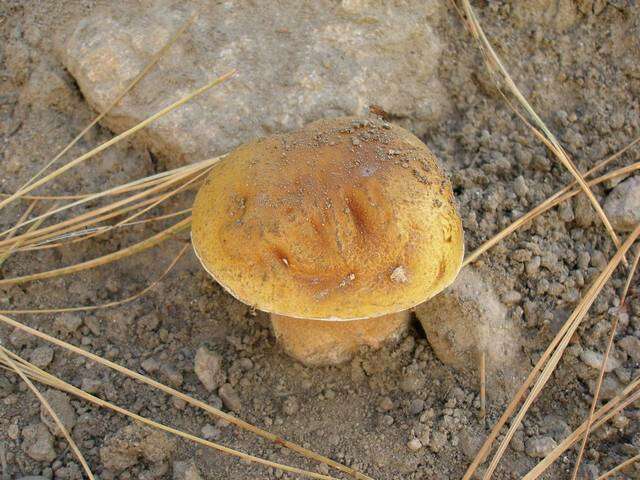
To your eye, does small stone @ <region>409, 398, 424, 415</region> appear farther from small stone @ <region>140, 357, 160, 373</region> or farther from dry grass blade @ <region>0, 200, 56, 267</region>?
dry grass blade @ <region>0, 200, 56, 267</region>

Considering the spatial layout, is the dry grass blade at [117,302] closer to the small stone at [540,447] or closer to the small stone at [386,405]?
the small stone at [386,405]

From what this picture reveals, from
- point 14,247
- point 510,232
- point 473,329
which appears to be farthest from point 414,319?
point 14,247

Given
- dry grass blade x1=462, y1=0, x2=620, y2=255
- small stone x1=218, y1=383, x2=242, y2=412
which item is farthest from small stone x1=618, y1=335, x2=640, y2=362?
small stone x1=218, y1=383, x2=242, y2=412

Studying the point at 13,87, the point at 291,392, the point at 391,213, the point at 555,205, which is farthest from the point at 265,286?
the point at 13,87

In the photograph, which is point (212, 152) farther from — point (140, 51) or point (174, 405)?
point (174, 405)

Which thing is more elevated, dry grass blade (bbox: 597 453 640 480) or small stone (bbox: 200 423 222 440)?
small stone (bbox: 200 423 222 440)

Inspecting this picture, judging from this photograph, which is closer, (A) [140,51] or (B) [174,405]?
(B) [174,405]

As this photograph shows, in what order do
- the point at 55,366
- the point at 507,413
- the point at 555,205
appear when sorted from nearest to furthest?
the point at 507,413, the point at 55,366, the point at 555,205
